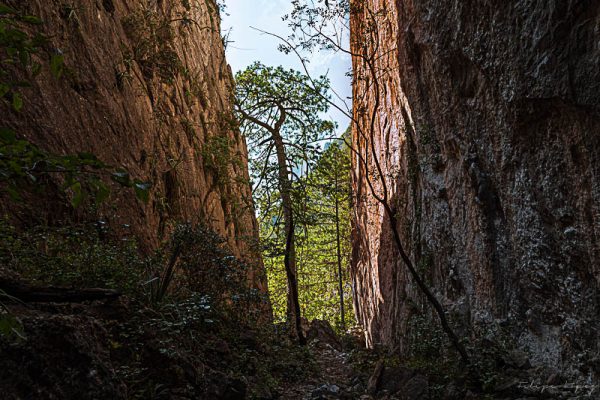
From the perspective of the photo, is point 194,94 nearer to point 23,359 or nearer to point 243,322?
point 243,322

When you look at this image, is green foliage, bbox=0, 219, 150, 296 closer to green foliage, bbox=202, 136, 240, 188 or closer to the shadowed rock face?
the shadowed rock face

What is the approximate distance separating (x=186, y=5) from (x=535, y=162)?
10.0m

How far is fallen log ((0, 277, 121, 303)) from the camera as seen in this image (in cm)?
342

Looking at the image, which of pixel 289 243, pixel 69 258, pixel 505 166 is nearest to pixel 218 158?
pixel 289 243

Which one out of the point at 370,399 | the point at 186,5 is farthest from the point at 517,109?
the point at 186,5

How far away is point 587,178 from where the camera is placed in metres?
4.97

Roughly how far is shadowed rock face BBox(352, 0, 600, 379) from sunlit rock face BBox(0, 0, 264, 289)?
4.66 meters

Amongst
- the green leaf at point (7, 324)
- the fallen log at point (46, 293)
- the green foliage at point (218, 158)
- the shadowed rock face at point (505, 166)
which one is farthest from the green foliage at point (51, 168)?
the green foliage at point (218, 158)

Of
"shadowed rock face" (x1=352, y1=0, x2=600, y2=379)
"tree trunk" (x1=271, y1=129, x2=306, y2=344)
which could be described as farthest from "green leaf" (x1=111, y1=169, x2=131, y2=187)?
"tree trunk" (x1=271, y1=129, x2=306, y2=344)

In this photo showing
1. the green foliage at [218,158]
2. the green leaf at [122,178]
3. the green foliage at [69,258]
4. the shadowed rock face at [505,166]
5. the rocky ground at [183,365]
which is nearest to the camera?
the green leaf at [122,178]

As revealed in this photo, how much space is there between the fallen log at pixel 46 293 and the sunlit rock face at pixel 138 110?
91.0 inches

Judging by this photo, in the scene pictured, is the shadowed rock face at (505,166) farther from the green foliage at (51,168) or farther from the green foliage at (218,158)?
the green foliage at (51,168)

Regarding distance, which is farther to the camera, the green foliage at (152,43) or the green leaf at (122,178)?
the green foliage at (152,43)

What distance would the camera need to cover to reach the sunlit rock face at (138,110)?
21.2ft
